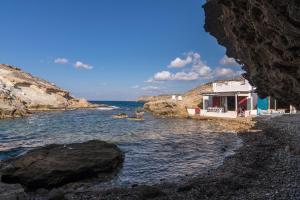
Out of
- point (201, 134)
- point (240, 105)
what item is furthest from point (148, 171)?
point (240, 105)

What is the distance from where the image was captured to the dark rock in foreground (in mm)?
16469

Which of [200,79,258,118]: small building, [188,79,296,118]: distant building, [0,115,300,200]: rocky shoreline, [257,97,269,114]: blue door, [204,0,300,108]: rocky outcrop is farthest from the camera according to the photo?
[257,97,269,114]: blue door

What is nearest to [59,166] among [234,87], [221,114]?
[221,114]

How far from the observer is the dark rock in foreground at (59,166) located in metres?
16.5

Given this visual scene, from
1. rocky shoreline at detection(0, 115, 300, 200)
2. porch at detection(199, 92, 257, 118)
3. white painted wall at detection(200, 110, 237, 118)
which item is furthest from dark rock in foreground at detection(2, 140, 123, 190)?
porch at detection(199, 92, 257, 118)

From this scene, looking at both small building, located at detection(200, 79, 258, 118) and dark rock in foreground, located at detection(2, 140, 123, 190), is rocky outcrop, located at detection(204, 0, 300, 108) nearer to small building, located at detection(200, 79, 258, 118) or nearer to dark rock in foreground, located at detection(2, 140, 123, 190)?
dark rock in foreground, located at detection(2, 140, 123, 190)

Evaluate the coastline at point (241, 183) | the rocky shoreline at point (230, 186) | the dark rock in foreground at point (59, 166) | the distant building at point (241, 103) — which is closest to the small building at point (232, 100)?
the distant building at point (241, 103)

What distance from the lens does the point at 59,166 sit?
1719cm

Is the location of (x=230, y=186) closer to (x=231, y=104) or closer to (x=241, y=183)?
(x=241, y=183)

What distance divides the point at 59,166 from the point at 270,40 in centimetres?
1204

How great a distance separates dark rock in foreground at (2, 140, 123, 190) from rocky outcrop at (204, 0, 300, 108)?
9601mm

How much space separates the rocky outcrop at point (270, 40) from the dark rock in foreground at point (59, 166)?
9601 millimetres

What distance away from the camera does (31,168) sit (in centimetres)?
1695

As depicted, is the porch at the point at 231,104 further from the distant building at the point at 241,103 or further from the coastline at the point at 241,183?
the coastline at the point at 241,183
